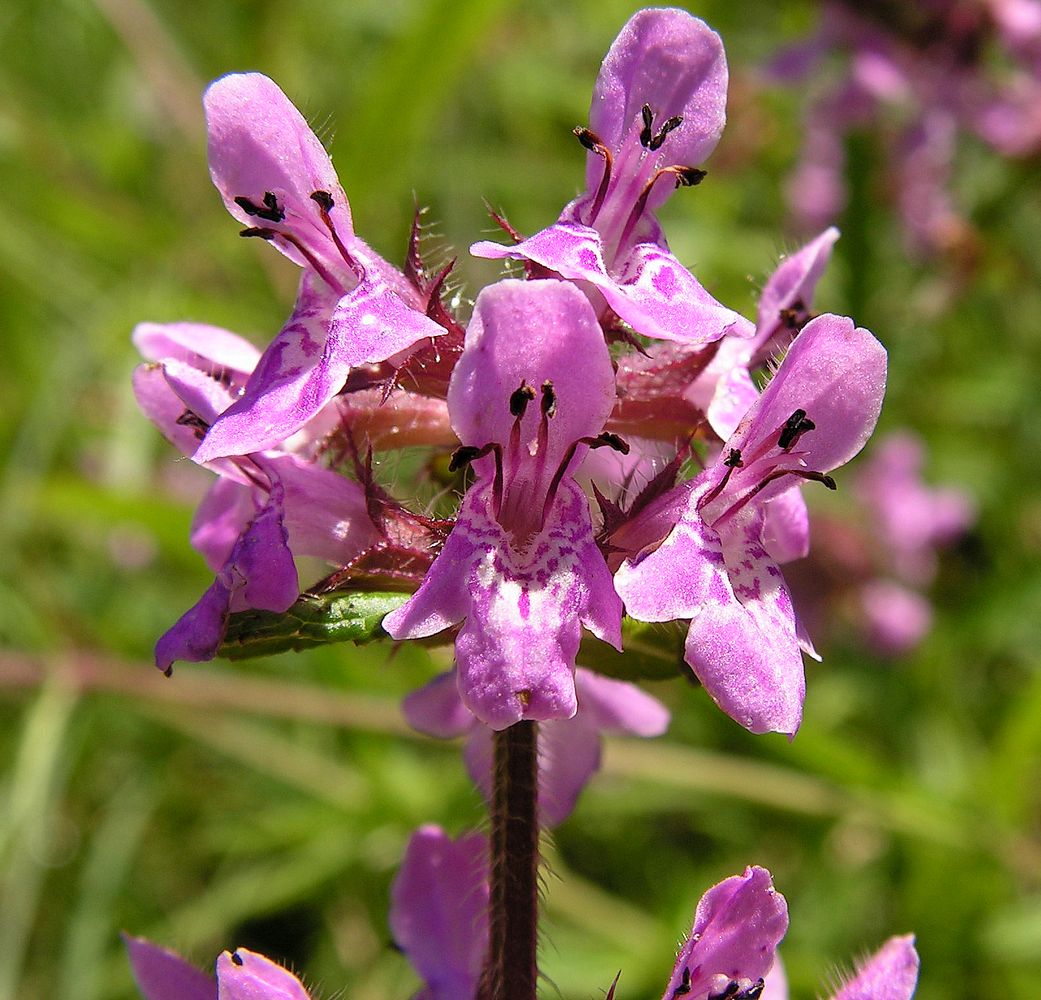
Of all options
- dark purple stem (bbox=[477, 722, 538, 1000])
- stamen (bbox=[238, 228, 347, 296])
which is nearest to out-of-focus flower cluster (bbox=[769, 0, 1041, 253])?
stamen (bbox=[238, 228, 347, 296])

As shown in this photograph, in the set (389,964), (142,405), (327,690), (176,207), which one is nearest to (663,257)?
(142,405)

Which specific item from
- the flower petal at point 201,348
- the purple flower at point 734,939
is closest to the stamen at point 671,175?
the flower petal at point 201,348

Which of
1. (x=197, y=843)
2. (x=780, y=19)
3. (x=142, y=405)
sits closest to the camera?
(x=142, y=405)

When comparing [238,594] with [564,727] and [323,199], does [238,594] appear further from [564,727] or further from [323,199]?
[564,727]

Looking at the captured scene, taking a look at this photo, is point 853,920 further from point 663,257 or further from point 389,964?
point 663,257

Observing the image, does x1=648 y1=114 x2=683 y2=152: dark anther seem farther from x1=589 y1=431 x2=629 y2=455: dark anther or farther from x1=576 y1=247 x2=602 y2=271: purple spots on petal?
x1=589 y1=431 x2=629 y2=455: dark anther

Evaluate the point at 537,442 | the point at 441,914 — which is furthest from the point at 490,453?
the point at 441,914
